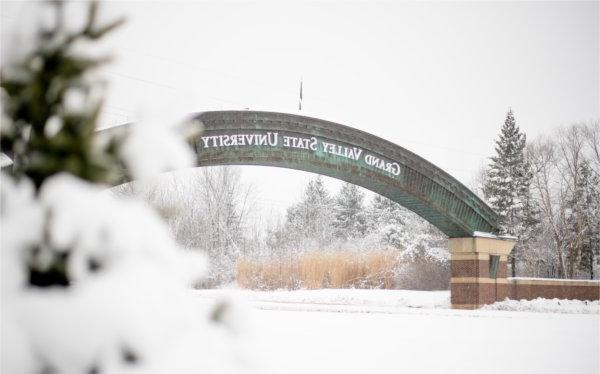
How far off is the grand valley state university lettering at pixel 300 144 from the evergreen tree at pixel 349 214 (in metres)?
36.0

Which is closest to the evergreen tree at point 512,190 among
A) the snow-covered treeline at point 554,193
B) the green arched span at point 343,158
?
the snow-covered treeline at point 554,193

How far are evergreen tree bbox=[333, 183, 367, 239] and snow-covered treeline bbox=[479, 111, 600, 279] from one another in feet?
54.7

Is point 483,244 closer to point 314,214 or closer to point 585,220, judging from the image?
point 585,220

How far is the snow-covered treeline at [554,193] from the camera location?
121ft

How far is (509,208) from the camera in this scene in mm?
35750

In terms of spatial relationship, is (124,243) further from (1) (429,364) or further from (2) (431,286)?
(2) (431,286)

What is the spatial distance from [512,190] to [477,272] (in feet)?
63.3

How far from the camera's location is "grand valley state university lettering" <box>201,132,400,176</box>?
15.8m

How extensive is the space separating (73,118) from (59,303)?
60cm

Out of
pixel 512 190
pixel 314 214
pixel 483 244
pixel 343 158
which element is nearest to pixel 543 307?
pixel 483 244

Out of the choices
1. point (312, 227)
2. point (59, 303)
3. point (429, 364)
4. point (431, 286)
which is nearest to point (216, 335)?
point (59, 303)

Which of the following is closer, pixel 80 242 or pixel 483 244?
pixel 80 242

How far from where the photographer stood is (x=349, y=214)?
181ft

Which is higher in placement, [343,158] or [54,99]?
[343,158]
